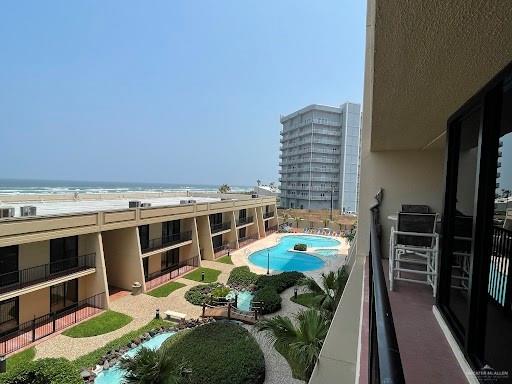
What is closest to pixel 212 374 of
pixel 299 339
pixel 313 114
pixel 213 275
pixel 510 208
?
pixel 299 339

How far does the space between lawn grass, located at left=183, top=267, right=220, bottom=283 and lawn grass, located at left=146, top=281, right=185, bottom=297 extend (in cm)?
139

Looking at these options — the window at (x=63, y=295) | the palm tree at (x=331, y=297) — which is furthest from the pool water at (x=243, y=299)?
the window at (x=63, y=295)

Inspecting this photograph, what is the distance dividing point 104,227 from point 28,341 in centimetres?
576

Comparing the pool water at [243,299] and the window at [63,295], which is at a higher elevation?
the window at [63,295]

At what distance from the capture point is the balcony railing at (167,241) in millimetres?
20859

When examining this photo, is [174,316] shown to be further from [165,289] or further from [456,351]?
[456,351]

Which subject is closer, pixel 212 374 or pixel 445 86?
pixel 445 86

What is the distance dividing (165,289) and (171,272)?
287cm

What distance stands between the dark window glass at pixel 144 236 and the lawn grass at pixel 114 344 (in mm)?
6737

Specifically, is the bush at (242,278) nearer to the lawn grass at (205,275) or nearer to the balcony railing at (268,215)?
the lawn grass at (205,275)

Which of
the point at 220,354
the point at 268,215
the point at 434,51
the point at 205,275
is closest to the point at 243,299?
the point at 205,275

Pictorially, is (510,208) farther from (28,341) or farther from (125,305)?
(125,305)

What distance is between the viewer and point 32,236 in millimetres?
13305

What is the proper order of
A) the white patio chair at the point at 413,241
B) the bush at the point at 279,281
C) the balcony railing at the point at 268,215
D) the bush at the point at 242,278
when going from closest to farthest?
1. the white patio chair at the point at 413,241
2. the bush at the point at 279,281
3. the bush at the point at 242,278
4. the balcony railing at the point at 268,215
